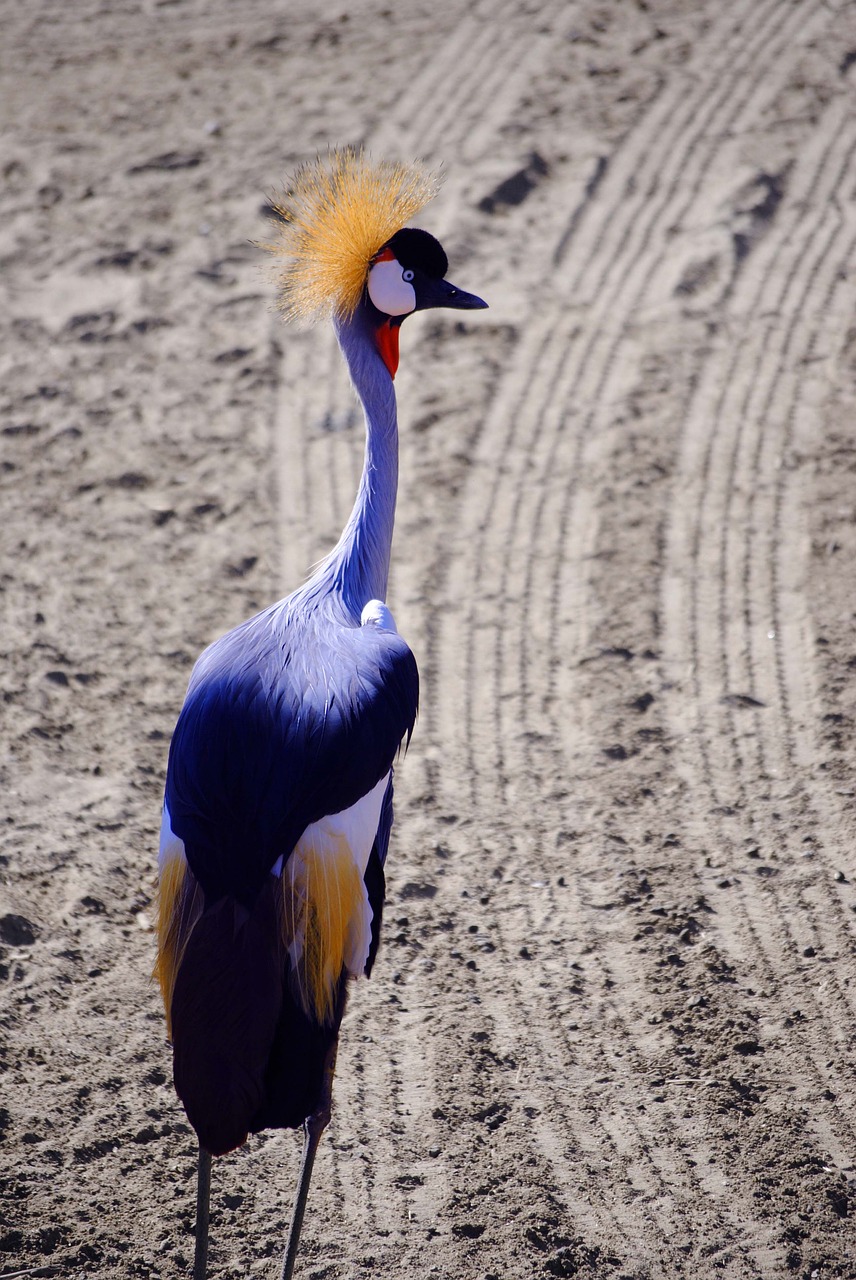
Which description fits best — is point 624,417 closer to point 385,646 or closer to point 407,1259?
point 385,646

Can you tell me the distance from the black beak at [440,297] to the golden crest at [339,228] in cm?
19

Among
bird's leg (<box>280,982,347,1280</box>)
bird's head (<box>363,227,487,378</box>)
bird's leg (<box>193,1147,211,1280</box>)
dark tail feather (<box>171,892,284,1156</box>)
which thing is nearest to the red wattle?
bird's head (<box>363,227,487,378</box>)

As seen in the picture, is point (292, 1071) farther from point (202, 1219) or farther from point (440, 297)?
point (440, 297)

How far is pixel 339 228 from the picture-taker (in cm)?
389

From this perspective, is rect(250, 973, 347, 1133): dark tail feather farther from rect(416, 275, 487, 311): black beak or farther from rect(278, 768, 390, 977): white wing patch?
rect(416, 275, 487, 311): black beak

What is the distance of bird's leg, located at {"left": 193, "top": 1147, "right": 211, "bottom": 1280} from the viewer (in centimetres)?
298

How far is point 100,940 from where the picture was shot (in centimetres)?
408

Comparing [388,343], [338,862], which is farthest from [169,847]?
[388,343]

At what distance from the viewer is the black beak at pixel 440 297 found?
394 cm

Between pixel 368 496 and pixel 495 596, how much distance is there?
1.90 metres

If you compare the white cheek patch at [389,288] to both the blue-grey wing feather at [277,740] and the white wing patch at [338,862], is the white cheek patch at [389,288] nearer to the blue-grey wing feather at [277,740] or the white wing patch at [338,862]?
the blue-grey wing feather at [277,740]

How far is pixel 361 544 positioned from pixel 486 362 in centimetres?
331

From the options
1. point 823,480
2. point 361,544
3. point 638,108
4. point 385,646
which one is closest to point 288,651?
point 385,646

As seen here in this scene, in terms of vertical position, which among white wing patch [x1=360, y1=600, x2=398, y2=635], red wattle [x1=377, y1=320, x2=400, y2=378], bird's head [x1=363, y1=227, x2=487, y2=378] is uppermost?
bird's head [x1=363, y1=227, x2=487, y2=378]
